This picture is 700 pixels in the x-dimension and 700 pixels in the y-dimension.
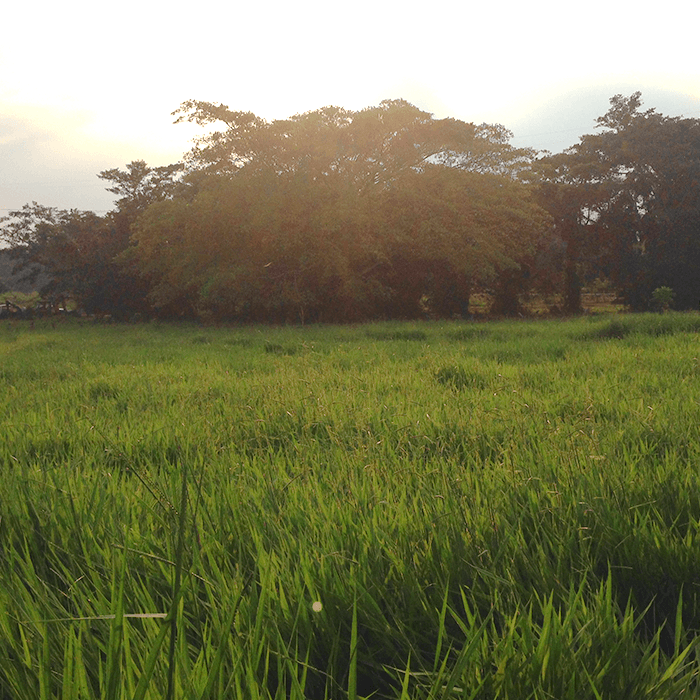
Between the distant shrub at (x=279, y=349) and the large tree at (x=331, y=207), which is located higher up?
the large tree at (x=331, y=207)

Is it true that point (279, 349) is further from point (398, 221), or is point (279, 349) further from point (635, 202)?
point (635, 202)

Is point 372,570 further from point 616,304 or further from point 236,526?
point 616,304

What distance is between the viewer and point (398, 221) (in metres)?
17.9

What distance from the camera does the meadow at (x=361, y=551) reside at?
1.00 metres

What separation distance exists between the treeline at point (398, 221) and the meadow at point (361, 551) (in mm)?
13829

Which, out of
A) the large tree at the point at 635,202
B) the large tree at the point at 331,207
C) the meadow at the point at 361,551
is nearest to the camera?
the meadow at the point at 361,551

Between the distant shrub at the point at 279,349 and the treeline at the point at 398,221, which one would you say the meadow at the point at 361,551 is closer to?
the distant shrub at the point at 279,349

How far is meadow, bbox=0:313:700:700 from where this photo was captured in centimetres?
100

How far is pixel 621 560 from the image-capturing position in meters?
1.50

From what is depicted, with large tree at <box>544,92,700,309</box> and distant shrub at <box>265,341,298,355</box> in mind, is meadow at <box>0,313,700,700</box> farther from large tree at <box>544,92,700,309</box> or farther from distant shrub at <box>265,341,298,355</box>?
large tree at <box>544,92,700,309</box>

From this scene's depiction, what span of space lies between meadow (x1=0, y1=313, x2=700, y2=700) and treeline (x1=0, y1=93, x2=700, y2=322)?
45.4ft

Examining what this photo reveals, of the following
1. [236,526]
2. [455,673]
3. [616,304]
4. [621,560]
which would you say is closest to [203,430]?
[236,526]

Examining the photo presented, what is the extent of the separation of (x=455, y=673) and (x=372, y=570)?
66 cm

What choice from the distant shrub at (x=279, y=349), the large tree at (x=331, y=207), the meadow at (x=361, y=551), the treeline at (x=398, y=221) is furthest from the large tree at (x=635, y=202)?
the meadow at (x=361, y=551)
